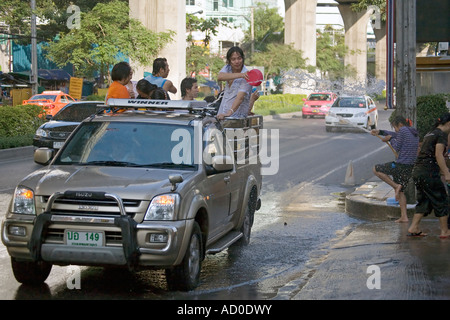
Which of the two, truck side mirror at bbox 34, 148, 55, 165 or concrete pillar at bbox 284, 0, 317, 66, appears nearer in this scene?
truck side mirror at bbox 34, 148, 55, 165

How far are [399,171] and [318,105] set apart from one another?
130 ft

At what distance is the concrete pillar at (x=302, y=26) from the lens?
70938 mm

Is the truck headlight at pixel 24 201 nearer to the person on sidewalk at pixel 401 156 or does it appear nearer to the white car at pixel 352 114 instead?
the person on sidewalk at pixel 401 156

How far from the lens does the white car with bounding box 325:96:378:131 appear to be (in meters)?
36.9

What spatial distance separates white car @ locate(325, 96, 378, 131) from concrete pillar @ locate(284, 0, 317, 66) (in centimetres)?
3282

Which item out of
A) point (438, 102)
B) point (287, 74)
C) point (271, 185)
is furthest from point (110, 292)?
point (287, 74)

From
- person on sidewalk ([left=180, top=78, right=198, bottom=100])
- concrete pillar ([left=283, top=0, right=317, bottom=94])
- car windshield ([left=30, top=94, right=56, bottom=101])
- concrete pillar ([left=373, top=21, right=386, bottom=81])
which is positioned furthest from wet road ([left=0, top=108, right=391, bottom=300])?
concrete pillar ([left=373, top=21, right=386, bottom=81])

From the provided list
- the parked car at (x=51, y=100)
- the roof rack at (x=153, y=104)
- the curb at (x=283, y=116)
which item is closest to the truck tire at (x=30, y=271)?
the roof rack at (x=153, y=104)

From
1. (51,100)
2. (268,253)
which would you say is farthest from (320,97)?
(268,253)

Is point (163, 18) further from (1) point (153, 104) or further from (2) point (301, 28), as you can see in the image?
(1) point (153, 104)

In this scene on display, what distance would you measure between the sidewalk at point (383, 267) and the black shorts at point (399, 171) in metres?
0.69

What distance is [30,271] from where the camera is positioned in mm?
7172

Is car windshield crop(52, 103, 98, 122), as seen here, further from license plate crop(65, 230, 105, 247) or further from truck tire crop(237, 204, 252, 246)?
license plate crop(65, 230, 105, 247)

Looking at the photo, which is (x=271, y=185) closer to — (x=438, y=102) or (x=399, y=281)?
(x=438, y=102)
